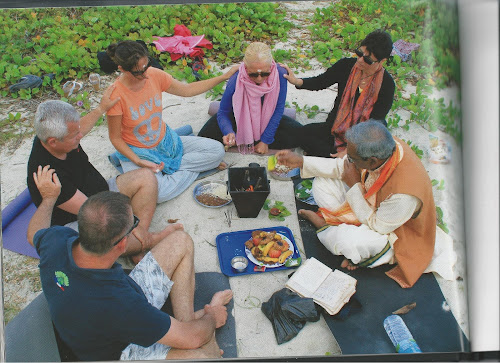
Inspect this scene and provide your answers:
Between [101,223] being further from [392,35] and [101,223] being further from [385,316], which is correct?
[392,35]

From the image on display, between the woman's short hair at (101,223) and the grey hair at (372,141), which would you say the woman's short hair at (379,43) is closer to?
the grey hair at (372,141)

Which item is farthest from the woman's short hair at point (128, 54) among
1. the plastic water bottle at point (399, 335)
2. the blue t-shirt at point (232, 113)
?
the plastic water bottle at point (399, 335)

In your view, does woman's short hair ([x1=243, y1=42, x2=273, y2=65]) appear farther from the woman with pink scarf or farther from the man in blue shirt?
the man in blue shirt

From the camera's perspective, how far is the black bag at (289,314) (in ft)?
10.1

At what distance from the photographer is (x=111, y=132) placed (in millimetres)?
→ 3770

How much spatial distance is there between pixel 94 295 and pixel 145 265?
29.0 inches

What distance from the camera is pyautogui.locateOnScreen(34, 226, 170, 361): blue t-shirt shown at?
2230 millimetres

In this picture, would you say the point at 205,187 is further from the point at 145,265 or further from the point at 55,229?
the point at 55,229

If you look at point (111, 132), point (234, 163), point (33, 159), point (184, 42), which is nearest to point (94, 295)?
point (33, 159)

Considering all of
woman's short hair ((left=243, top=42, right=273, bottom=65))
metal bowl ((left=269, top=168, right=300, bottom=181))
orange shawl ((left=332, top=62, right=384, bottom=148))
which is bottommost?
metal bowl ((left=269, top=168, right=300, bottom=181))

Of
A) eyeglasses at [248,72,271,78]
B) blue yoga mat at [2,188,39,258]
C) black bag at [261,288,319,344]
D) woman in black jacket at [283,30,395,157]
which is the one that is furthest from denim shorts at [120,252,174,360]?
woman in black jacket at [283,30,395,157]

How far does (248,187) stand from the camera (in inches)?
156

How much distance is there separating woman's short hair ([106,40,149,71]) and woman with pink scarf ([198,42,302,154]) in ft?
3.46

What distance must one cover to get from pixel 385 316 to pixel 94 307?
6.60 feet
